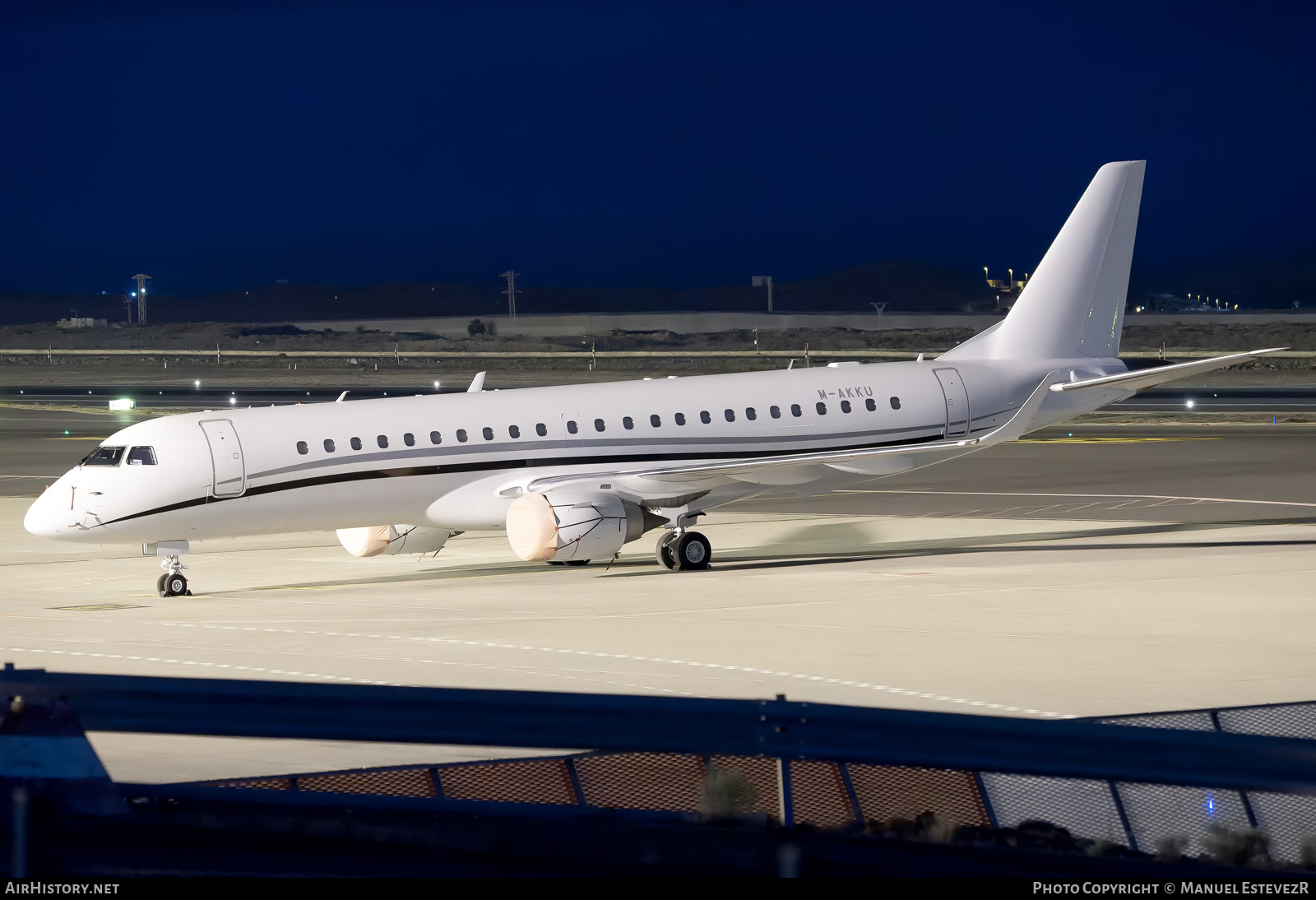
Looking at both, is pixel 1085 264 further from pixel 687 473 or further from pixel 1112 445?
pixel 1112 445

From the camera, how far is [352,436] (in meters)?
33.0

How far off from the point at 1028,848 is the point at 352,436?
25.2 metres

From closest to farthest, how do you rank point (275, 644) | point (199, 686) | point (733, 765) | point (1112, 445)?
point (199, 686) → point (733, 765) → point (275, 644) → point (1112, 445)

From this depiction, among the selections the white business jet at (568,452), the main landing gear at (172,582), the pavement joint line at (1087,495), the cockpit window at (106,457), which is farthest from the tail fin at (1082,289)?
the cockpit window at (106,457)

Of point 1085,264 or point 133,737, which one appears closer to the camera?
point 133,737

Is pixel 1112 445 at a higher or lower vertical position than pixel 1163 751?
lower

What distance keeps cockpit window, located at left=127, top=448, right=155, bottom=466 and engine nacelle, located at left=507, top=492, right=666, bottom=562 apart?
6528mm

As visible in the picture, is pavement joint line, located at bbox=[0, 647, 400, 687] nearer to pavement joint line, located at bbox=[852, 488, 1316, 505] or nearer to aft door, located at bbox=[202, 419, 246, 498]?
aft door, located at bbox=[202, 419, 246, 498]

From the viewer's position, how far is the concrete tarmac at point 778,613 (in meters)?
20.4

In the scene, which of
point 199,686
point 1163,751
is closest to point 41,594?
point 199,686

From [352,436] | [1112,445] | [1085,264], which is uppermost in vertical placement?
[1085,264]

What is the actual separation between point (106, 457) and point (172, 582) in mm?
2558

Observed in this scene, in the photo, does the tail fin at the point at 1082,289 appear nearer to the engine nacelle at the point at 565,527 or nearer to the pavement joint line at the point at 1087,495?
the pavement joint line at the point at 1087,495

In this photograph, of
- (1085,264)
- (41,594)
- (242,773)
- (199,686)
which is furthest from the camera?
(1085,264)
